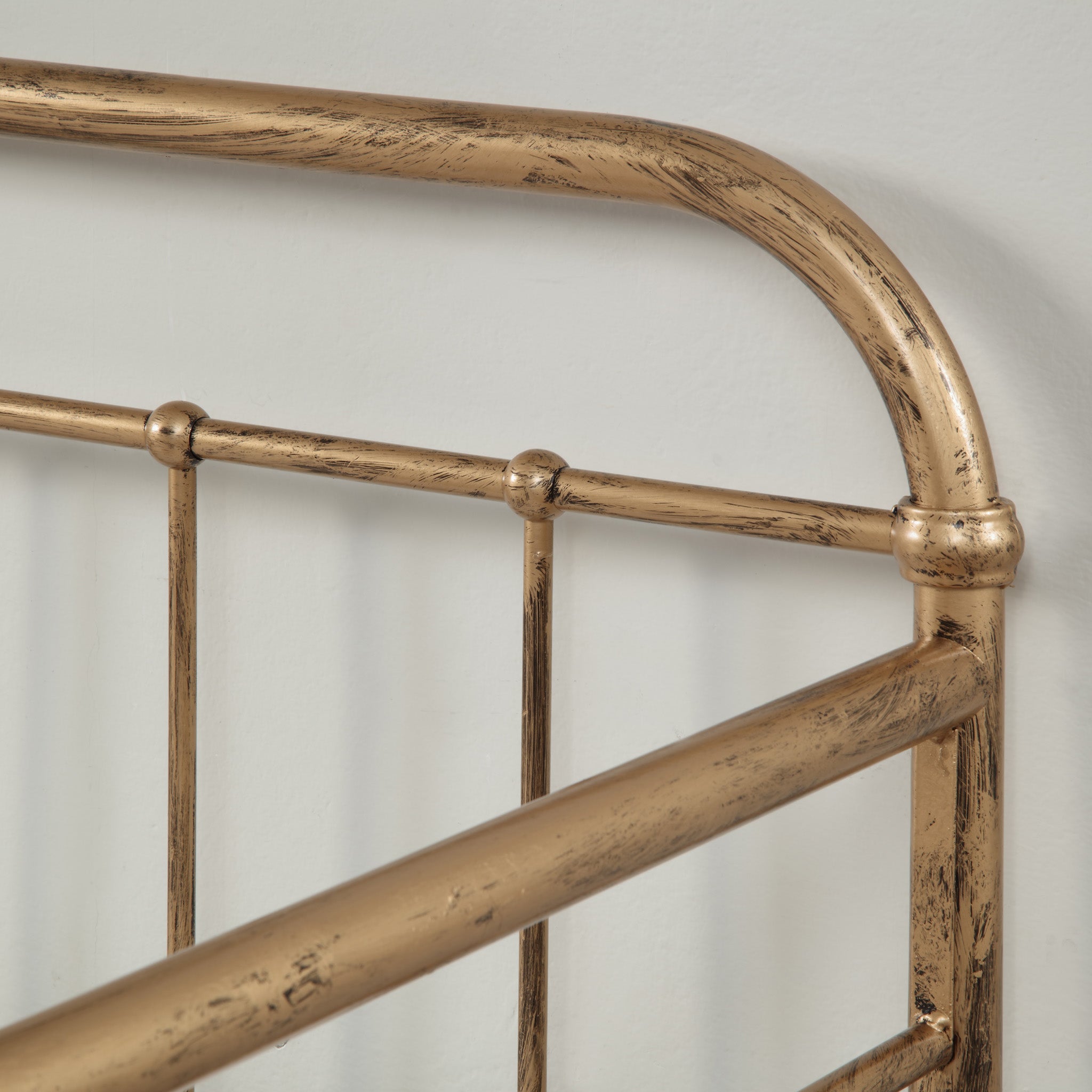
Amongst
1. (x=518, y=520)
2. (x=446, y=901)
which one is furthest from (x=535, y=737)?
(x=446, y=901)

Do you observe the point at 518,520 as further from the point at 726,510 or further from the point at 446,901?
the point at 446,901

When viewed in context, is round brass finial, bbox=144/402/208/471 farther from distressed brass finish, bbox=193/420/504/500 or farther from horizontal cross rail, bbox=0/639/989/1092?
horizontal cross rail, bbox=0/639/989/1092

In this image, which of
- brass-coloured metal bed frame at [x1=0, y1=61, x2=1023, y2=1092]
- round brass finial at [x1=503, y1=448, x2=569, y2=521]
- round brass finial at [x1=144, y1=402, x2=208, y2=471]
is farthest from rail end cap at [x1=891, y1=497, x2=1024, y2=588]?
round brass finial at [x1=144, y1=402, x2=208, y2=471]

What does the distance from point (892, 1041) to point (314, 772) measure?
0.41 m

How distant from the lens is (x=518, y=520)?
749 mm

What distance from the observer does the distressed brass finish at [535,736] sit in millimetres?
698

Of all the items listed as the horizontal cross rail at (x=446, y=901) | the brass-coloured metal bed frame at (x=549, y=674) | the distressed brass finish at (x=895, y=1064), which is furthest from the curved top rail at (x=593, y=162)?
the distressed brass finish at (x=895, y=1064)

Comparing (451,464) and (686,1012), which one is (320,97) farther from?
(686,1012)

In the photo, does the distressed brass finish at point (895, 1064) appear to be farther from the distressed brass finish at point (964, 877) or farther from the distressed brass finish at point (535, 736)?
the distressed brass finish at point (535, 736)

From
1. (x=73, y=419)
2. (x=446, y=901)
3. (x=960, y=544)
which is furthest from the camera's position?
(x=73, y=419)

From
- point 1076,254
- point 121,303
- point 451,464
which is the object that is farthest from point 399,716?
point 1076,254

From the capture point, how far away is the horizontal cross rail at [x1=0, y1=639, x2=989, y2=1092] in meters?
0.31

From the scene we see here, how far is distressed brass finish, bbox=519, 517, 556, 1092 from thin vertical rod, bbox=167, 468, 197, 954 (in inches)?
8.8

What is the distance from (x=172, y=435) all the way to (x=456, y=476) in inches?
7.5
